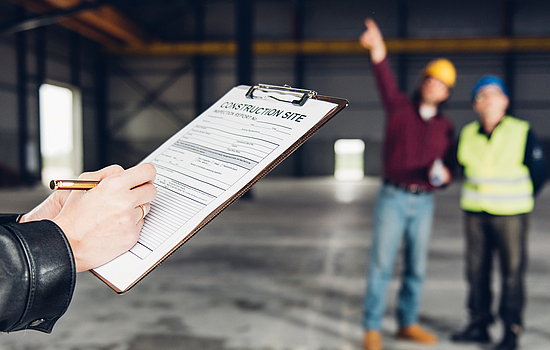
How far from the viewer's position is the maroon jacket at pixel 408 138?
282 centimetres

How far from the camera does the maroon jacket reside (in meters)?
2.82

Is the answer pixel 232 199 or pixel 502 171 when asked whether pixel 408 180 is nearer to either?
pixel 502 171

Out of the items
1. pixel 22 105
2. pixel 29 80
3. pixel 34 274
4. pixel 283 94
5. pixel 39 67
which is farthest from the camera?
pixel 39 67

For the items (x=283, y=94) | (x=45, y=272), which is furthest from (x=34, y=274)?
(x=283, y=94)

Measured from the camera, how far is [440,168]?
2756 mm

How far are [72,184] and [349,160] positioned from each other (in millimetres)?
16819

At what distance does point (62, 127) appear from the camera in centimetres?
1575

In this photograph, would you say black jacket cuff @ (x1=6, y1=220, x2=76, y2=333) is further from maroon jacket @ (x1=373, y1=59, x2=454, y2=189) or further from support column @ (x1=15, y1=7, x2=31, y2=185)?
support column @ (x1=15, y1=7, x2=31, y2=185)

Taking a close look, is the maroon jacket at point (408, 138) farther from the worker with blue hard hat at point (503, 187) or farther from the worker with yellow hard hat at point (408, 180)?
the worker with blue hard hat at point (503, 187)

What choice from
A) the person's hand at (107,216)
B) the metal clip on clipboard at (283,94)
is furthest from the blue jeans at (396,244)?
the person's hand at (107,216)

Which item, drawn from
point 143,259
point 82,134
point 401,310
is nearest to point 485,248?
point 401,310

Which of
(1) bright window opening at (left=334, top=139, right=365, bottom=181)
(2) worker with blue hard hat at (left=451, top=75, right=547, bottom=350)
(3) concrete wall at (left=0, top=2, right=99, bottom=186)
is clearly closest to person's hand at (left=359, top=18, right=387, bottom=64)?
(2) worker with blue hard hat at (left=451, top=75, right=547, bottom=350)

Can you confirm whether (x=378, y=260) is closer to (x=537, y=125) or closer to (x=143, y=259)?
(x=143, y=259)

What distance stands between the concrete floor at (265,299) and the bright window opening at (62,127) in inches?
423
